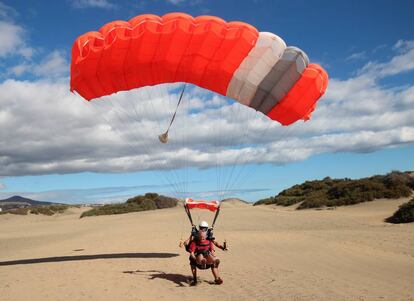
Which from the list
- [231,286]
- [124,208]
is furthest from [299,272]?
[124,208]

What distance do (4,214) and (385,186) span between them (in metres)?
31.6

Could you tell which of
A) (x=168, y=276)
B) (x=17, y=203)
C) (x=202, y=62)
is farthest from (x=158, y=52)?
(x=17, y=203)

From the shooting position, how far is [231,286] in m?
9.03

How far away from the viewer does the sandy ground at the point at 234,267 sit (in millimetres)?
8438

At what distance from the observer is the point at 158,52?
11.4 meters

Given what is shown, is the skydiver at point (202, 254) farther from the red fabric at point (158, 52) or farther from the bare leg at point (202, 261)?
the red fabric at point (158, 52)

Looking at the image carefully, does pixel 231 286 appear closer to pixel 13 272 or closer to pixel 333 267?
pixel 333 267

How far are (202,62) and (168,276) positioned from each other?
568 centimetres

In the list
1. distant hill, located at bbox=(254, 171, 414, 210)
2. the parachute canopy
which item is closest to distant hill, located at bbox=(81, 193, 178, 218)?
distant hill, located at bbox=(254, 171, 414, 210)

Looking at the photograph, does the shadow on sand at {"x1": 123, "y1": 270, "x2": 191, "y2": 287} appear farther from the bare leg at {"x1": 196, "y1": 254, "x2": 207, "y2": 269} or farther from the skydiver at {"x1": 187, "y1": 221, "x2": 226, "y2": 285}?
the bare leg at {"x1": 196, "y1": 254, "x2": 207, "y2": 269}

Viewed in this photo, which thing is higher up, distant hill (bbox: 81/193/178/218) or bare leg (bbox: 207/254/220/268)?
distant hill (bbox: 81/193/178/218)

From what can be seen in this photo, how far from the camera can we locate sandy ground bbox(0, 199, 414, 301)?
8438 mm

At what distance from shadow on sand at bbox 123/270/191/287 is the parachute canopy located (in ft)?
16.7

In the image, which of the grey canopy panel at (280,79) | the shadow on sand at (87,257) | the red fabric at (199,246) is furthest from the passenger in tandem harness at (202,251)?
the grey canopy panel at (280,79)
